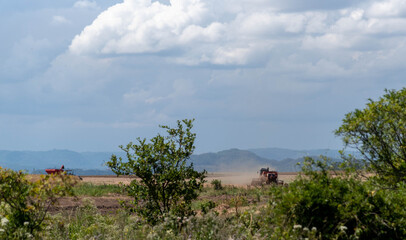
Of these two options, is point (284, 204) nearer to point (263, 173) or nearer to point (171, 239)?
point (171, 239)

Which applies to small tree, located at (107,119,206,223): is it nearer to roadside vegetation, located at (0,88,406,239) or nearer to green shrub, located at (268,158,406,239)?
roadside vegetation, located at (0,88,406,239)

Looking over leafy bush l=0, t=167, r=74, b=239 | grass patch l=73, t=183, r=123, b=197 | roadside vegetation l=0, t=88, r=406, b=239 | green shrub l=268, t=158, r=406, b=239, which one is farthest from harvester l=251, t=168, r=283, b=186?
green shrub l=268, t=158, r=406, b=239

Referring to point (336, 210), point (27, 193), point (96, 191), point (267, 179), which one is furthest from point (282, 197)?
point (267, 179)

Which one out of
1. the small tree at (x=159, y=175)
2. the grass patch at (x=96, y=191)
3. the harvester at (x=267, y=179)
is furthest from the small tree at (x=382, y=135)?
the harvester at (x=267, y=179)

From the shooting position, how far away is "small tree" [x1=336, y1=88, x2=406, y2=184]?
41.4 ft

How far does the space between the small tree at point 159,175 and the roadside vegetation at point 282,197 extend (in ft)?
0.08

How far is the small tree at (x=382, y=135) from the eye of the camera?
1262 centimetres

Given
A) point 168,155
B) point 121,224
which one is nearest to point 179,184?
point 168,155

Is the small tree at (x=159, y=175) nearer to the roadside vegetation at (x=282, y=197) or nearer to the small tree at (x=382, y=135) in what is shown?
the roadside vegetation at (x=282, y=197)

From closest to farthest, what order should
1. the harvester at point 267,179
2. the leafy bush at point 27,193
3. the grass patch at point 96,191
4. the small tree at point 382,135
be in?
1. the leafy bush at point 27,193
2. the small tree at point 382,135
3. the grass patch at point 96,191
4. the harvester at point 267,179

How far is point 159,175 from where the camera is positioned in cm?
1348

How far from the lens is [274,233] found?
8.39 meters

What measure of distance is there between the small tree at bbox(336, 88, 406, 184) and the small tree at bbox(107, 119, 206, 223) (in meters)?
3.96

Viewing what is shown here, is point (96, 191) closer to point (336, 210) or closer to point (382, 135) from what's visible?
point (382, 135)
